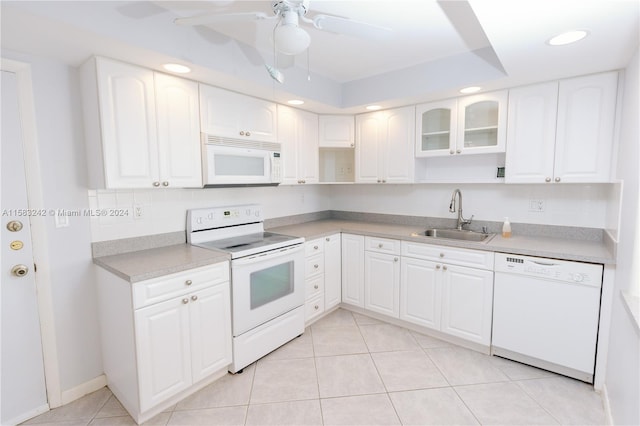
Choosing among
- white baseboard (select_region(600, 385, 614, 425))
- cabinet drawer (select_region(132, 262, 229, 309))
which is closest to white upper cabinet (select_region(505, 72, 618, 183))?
white baseboard (select_region(600, 385, 614, 425))

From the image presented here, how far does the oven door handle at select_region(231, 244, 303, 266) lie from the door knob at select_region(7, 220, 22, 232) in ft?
4.08

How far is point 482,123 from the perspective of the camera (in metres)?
2.76

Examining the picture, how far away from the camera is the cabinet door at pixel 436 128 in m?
2.88

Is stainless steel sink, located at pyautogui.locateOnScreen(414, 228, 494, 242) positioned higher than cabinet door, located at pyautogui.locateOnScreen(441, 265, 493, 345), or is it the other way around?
stainless steel sink, located at pyautogui.locateOnScreen(414, 228, 494, 242)

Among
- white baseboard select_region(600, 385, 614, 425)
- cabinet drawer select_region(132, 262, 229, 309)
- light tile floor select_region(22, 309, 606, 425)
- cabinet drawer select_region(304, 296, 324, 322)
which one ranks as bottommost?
light tile floor select_region(22, 309, 606, 425)

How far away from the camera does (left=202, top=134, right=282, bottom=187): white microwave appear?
7.88 ft

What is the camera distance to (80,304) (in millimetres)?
2121

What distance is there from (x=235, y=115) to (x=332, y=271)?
1.76 metres

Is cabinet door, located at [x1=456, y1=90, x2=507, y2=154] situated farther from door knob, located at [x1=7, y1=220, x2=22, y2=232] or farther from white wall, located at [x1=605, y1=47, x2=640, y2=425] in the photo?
door knob, located at [x1=7, y1=220, x2=22, y2=232]

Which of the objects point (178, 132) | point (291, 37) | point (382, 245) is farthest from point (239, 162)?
point (382, 245)

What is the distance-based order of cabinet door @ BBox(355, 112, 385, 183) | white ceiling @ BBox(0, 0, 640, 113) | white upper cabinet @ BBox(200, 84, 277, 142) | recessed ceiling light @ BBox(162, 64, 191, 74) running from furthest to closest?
cabinet door @ BBox(355, 112, 385, 183)
white upper cabinet @ BBox(200, 84, 277, 142)
recessed ceiling light @ BBox(162, 64, 191, 74)
white ceiling @ BBox(0, 0, 640, 113)

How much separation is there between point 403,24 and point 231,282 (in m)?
2.09

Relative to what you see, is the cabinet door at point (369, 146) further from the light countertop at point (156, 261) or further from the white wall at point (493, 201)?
the light countertop at point (156, 261)

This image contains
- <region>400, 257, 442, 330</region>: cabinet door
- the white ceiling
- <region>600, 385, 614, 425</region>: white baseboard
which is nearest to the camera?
the white ceiling
